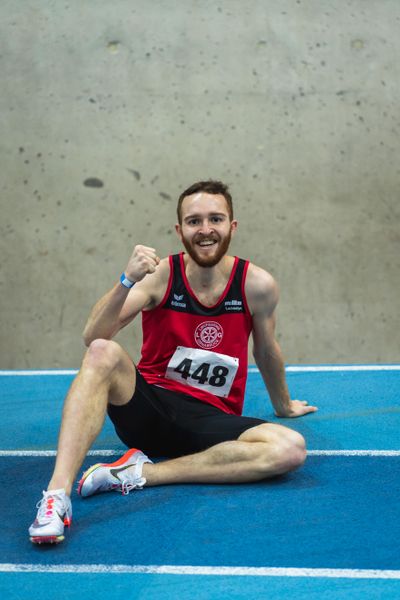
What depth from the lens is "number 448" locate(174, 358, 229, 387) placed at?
3.60 metres

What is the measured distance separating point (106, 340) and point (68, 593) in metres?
1.17

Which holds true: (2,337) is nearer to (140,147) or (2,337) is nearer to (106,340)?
(140,147)

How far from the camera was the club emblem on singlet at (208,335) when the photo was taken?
3.59 m

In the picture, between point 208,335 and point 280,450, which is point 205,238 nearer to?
point 208,335

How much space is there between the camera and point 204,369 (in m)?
3.61

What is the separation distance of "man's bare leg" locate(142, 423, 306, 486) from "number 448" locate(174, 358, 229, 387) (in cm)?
40

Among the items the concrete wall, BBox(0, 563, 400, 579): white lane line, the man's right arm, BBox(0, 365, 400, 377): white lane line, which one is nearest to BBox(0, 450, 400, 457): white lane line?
the man's right arm

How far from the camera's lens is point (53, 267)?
7.06m

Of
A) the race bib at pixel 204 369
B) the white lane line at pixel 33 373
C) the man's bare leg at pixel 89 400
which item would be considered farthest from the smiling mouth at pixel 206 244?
the white lane line at pixel 33 373

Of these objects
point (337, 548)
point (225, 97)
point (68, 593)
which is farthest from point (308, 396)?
point (225, 97)

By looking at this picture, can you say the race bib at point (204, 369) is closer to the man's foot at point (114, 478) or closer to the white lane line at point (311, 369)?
the man's foot at point (114, 478)

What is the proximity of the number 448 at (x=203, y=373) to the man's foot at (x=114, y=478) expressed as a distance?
0.49 m

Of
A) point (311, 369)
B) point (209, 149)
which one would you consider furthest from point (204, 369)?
point (209, 149)

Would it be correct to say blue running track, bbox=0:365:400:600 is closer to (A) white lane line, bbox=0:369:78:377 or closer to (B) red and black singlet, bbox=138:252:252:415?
(B) red and black singlet, bbox=138:252:252:415
